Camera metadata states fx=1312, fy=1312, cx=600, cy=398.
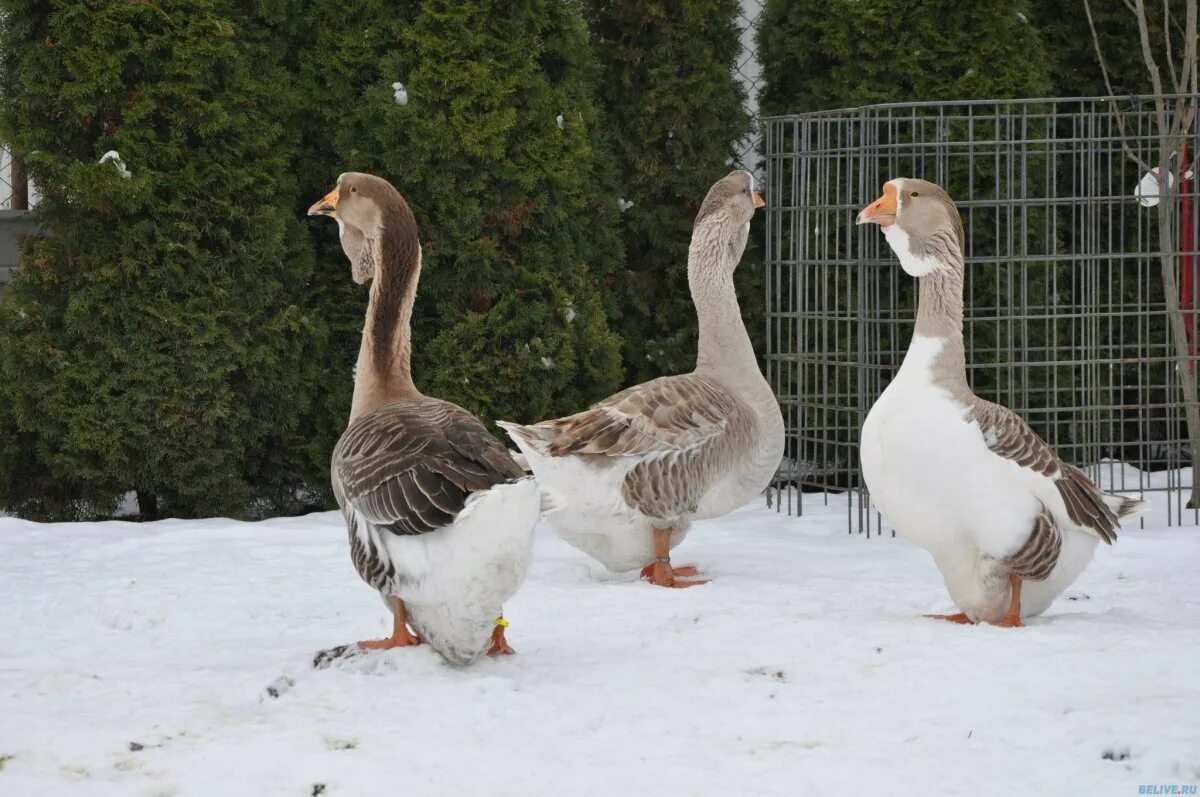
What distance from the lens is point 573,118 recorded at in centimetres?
757

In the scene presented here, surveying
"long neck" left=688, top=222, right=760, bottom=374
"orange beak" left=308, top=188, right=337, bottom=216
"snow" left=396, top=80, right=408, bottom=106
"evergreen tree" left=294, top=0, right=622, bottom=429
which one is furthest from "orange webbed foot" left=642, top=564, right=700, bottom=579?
"snow" left=396, top=80, right=408, bottom=106

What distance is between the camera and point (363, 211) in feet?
16.3

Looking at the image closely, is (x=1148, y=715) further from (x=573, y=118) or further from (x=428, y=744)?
(x=573, y=118)

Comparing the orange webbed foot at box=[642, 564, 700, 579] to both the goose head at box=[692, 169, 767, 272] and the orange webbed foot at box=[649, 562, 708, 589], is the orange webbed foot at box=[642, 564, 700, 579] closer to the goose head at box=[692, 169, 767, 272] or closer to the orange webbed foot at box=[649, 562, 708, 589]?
the orange webbed foot at box=[649, 562, 708, 589]

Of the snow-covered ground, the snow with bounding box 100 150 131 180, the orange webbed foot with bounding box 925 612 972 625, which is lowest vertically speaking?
the snow-covered ground

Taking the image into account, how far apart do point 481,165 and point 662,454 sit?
8.71ft

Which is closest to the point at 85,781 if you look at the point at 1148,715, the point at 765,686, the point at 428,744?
the point at 428,744

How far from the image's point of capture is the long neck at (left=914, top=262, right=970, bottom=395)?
182 inches

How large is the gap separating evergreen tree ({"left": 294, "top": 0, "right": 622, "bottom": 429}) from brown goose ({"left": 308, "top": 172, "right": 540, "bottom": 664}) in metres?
2.82

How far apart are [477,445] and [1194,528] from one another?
4.55m

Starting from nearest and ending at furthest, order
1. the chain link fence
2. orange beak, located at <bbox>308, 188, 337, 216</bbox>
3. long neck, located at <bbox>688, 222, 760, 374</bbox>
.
Result: orange beak, located at <bbox>308, 188, 337, 216</bbox>, long neck, located at <bbox>688, 222, 760, 374</bbox>, the chain link fence

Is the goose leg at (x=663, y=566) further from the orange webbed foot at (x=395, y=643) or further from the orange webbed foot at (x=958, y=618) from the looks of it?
the orange webbed foot at (x=395, y=643)

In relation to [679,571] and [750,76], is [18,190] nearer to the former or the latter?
[750,76]

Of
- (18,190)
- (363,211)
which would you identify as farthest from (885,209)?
(18,190)
